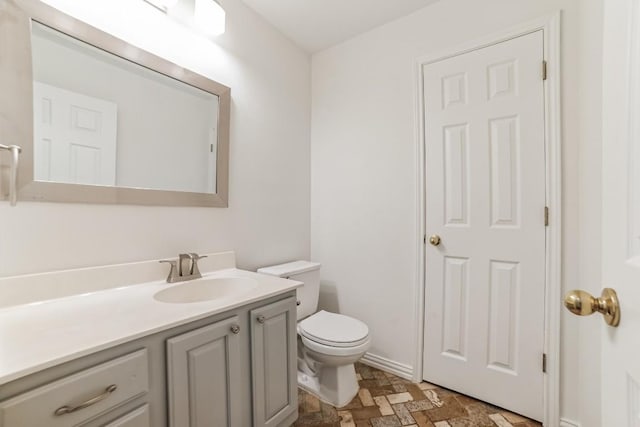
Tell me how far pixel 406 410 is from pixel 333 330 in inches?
22.7

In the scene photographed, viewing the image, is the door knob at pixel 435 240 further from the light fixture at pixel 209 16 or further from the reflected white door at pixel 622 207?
the light fixture at pixel 209 16

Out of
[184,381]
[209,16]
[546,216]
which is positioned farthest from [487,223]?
[209,16]

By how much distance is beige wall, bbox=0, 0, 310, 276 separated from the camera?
1061 mm

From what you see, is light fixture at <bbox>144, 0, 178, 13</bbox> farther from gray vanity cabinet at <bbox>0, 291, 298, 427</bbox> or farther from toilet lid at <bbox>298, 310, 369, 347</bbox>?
toilet lid at <bbox>298, 310, 369, 347</bbox>

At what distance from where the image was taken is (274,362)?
1217 millimetres

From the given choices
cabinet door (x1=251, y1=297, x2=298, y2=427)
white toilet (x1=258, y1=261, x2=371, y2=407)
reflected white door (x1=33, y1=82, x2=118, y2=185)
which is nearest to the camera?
reflected white door (x1=33, y1=82, x2=118, y2=185)

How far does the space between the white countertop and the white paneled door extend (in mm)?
1121

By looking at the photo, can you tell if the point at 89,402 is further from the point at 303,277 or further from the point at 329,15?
the point at 329,15

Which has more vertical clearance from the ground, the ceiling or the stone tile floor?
the ceiling

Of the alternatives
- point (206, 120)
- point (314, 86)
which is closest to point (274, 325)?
point (206, 120)

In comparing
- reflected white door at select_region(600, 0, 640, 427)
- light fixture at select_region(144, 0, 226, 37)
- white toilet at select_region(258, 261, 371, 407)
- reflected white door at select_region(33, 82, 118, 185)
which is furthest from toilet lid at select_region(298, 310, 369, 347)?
light fixture at select_region(144, 0, 226, 37)

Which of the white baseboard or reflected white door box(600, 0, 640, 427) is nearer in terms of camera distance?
reflected white door box(600, 0, 640, 427)

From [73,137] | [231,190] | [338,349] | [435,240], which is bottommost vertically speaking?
[338,349]

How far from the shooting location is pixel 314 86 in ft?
7.52
